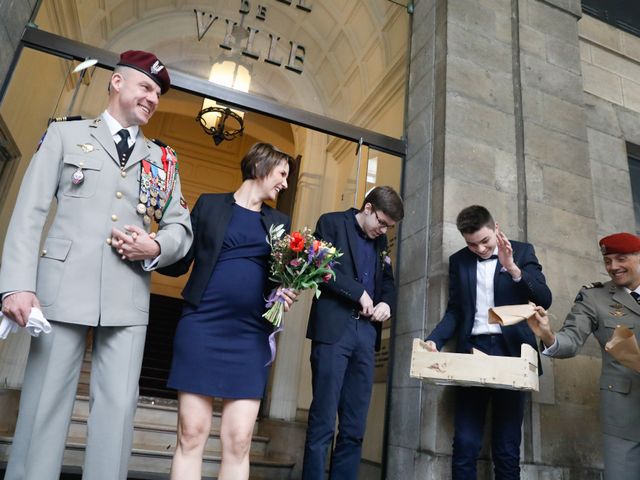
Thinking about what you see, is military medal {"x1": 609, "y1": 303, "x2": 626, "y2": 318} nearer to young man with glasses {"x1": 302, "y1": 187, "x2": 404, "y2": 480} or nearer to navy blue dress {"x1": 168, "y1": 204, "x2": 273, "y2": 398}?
young man with glasses {"x1": 302, "y1": 187, "x2": 404, "y2": 480}

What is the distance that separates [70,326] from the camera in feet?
5.27

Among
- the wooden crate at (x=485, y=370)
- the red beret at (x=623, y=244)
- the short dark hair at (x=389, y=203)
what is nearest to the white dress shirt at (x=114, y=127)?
the short dark hair at (x=389, y=203)

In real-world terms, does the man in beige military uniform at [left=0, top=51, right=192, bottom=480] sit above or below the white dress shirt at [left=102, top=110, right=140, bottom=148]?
below

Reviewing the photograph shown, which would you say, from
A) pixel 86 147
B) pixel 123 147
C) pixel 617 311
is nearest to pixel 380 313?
pixel 617 311

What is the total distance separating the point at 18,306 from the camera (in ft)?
4.76

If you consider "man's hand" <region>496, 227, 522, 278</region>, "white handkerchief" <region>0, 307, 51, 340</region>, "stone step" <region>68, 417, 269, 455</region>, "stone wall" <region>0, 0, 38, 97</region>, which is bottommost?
"stone step" <region>68, 417, 269, 455</region>

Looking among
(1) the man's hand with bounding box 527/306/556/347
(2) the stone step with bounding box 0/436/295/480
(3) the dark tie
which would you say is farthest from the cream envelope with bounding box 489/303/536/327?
(2) the stone step with bounding box 0/436/295/480

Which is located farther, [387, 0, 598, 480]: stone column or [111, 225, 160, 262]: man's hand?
[387, 0, 598, 480]: stone column

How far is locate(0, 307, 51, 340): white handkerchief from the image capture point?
144cm

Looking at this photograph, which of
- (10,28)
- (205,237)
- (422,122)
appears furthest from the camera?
(422,122)

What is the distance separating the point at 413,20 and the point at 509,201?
6.55 ft

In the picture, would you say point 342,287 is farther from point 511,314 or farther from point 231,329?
point 511,314

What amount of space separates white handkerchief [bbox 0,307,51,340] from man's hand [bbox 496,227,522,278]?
6.44ft

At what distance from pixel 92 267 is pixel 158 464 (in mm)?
2343
